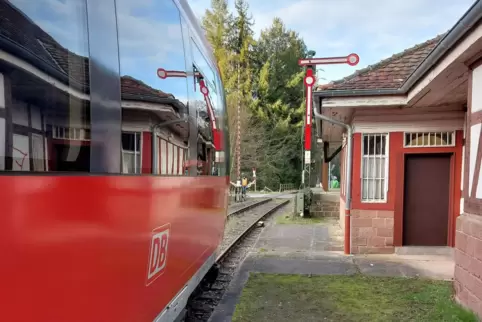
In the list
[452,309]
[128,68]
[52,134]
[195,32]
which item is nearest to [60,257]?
[52,134]

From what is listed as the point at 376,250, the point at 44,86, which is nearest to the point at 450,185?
the point at 376,250

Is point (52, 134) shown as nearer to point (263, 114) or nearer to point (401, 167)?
point (401, 167)

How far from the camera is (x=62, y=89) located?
5.21 ft

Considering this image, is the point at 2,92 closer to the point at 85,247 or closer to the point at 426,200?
the point at 85,247

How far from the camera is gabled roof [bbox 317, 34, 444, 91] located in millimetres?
7641

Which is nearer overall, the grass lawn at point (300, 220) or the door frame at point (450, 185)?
the door frame at point (450, 185)

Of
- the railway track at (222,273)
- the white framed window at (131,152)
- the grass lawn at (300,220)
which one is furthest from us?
the grass lawn at (300,220)

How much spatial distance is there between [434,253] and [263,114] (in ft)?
111

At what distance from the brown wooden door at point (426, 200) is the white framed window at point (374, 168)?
47 centimetres

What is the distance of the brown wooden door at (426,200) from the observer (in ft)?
26.1

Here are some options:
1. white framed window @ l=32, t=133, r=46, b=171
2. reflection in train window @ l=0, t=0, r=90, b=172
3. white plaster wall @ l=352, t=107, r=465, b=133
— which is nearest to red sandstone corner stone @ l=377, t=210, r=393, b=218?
white plaster wall @ l=352, t=107, r=465, b=133

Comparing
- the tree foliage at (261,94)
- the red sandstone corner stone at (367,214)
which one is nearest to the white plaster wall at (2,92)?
the red sandstone corner stone at (367,214)

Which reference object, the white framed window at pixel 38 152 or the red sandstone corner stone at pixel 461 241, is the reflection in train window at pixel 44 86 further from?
the red sandstone corner stone at pixel 461 241

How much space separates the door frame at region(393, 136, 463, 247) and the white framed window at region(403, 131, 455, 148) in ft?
0.29
